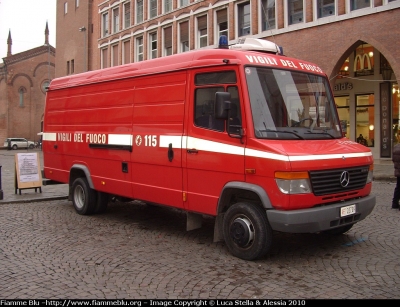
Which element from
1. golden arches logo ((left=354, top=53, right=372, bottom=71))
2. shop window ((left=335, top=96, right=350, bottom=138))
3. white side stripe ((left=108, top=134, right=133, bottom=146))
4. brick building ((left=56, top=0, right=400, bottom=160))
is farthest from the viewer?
shop window ((left=335, top=96, right=350, bottom=138))

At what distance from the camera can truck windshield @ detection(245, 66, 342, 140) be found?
568cm

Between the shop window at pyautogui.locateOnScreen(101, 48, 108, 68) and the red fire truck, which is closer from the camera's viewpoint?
the red fire truck

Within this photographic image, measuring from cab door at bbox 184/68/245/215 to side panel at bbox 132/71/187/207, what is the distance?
0.23 m

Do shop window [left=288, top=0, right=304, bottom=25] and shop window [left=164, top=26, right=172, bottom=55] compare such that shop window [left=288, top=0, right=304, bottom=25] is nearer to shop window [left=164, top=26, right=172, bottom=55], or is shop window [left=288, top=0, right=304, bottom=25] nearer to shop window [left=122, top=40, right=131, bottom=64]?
shop window [left=164, top=26, right=172, bottom=55]

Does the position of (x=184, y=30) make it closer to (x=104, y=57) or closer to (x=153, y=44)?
(x=153, y=44)

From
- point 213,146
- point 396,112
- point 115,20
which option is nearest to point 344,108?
point 396,112

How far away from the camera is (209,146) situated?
6.06 meters

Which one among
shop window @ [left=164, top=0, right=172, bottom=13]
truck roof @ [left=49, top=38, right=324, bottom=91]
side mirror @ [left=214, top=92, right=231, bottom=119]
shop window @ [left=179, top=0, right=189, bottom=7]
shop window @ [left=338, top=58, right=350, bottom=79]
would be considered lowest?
side mirror @ [left=214, top=92, right=231, bottom=119]

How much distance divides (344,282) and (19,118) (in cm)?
6493

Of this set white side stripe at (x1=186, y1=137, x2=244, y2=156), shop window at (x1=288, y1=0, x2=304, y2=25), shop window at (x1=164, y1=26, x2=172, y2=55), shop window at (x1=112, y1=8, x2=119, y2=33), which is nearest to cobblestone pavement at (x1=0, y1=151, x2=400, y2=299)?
white side stripe at (x1=186, y1=137, x2=244, y2=156)

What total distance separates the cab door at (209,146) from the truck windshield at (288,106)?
0.26m

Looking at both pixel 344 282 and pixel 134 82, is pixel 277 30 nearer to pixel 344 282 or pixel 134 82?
pixel 134 82

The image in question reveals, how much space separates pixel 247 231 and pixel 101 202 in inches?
164

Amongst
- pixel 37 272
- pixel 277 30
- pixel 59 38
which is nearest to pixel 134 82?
pixel 37 272
